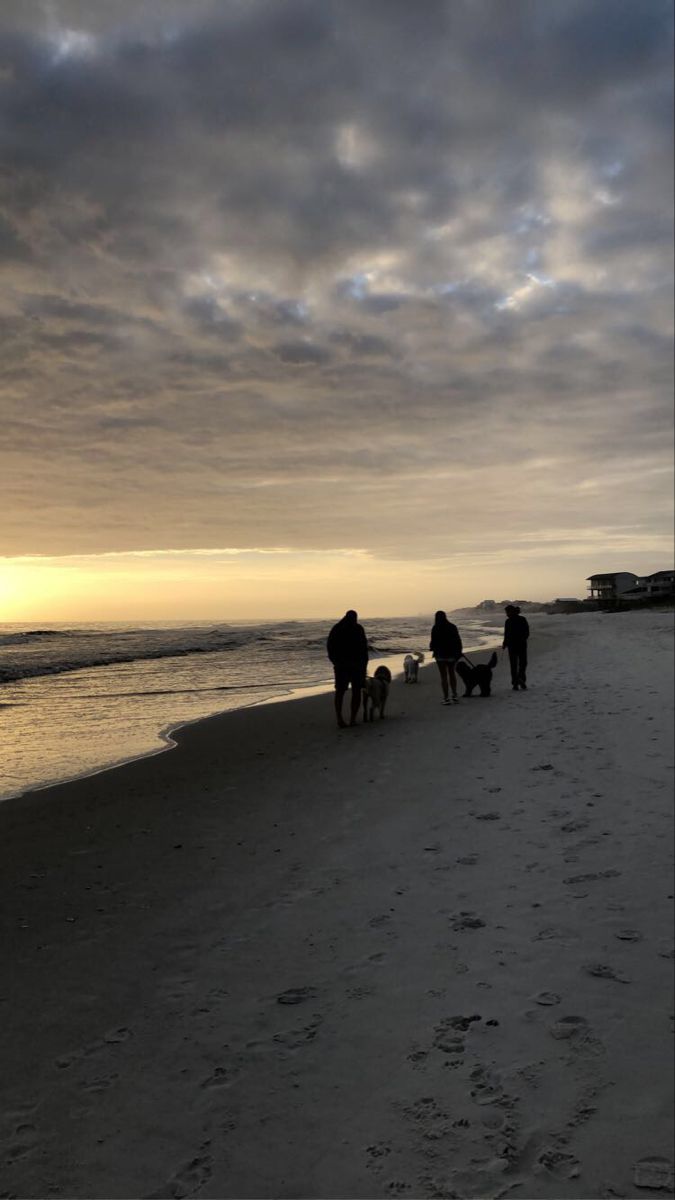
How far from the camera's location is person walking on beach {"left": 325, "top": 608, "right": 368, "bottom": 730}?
13820 millimetres

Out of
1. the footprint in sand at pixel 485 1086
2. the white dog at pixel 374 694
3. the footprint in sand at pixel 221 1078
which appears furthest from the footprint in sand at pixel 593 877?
the white dog at pixel 374 694

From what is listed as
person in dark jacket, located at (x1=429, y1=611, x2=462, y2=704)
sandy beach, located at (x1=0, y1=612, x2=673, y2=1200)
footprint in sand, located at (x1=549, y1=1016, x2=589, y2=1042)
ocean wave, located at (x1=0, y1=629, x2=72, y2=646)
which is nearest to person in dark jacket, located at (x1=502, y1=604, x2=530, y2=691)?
person in dark jacket, located at (x1=429, y1=611, x2=462, y2=704)

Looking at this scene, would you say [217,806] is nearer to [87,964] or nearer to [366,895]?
[366,895]

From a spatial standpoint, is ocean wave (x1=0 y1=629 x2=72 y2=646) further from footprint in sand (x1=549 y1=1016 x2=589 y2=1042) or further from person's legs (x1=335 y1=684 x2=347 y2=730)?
footprint in sand (x1=549 y1=1016 x2=589 y2=1042)

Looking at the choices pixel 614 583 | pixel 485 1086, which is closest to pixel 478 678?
pixel 485 1086

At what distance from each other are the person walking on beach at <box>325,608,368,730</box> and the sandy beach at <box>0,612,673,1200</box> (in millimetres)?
4798

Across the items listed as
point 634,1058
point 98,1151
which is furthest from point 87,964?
point 634,1058

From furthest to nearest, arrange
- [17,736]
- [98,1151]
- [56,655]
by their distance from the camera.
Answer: [56,655] < [17,736] < [98,1151]

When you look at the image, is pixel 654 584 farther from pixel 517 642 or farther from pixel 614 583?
pixel 517 642

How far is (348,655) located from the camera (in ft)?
45.4

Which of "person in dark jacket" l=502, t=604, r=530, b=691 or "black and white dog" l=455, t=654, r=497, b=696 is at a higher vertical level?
"person in dark jacket" l=502, t=604, r=530, b=691

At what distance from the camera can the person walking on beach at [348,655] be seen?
544 inches

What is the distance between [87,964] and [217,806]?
3.80m

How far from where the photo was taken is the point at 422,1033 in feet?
13.2
